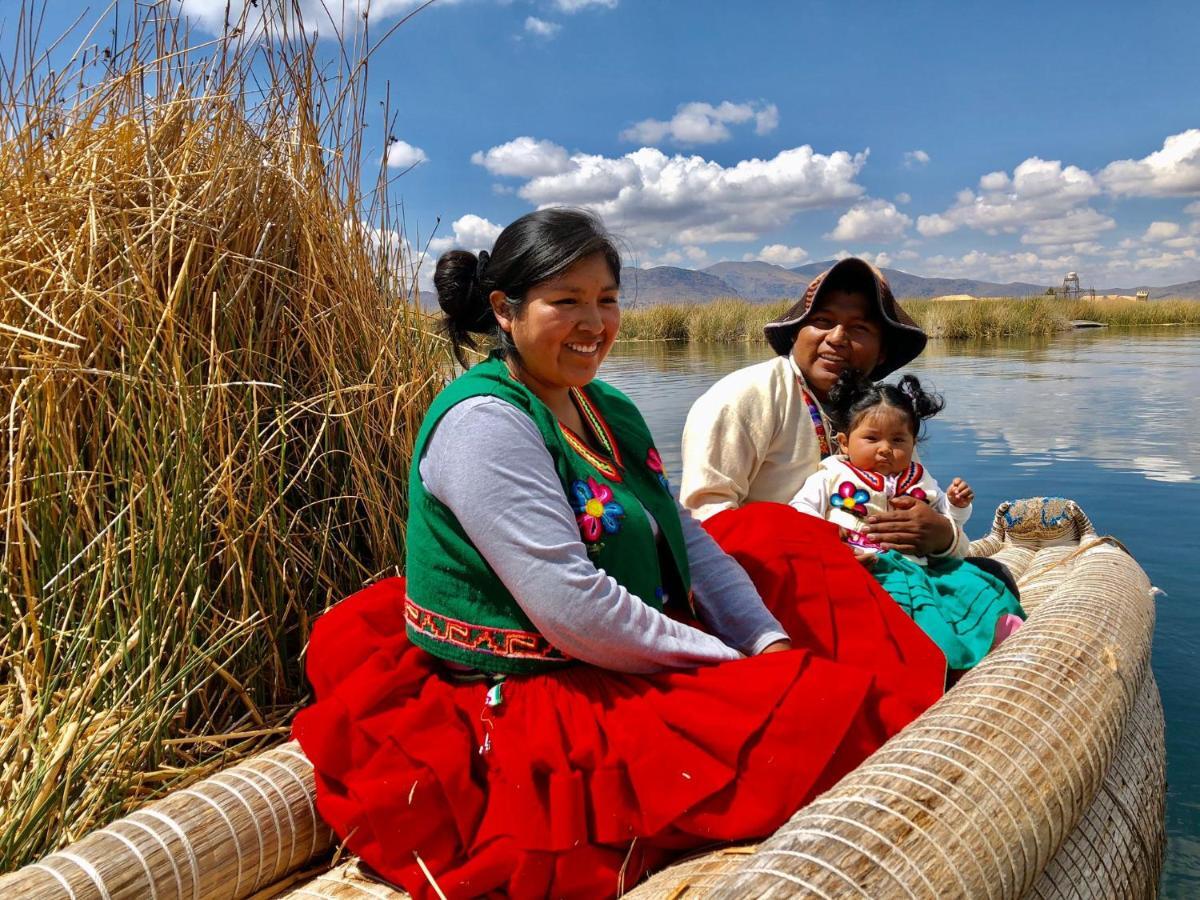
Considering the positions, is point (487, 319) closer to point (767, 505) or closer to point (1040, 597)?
point (767, 505)

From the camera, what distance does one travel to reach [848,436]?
111 inches

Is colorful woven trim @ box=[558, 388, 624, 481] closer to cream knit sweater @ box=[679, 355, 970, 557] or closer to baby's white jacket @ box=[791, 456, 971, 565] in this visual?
cream knit sweater @ box=[679, 355, 970, 557]

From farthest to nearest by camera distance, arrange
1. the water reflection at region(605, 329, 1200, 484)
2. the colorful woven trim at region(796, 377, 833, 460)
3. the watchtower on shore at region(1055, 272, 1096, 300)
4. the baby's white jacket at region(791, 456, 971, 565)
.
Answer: the watchtower on shore at region(1055, 272, 1096, 300) < the water reflection at region(605, 329, 1200, 484) < the colorful woven trim at region(796, 377, 833, 460) < the baby's white jacket at region(791, 456, 971, 565)

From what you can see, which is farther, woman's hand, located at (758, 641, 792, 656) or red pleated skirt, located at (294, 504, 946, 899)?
woman's hand, located at (758, 641, 792, 656)

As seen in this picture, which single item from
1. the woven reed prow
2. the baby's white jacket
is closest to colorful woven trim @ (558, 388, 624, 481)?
the baby's white jacket

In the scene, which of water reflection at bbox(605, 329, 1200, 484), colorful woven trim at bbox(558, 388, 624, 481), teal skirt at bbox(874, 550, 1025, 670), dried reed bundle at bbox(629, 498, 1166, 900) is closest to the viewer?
dried reed bundle at bbox(629, 498, 1166, 900)

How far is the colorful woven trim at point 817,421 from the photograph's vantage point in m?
2.94

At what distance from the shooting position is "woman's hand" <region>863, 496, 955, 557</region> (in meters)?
2.58

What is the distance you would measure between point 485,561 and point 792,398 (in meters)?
1.56

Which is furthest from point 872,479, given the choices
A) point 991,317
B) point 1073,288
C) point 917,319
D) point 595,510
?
point 1073,288

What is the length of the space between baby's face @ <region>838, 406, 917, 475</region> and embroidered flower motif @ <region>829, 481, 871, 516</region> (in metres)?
0.09

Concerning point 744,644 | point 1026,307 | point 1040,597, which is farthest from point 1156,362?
point 744,644

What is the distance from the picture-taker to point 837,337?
294cm

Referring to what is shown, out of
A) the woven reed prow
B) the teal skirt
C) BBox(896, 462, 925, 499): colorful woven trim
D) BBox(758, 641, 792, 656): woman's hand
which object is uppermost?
BBox(896, 462, 925, 499): colorful woven trim
